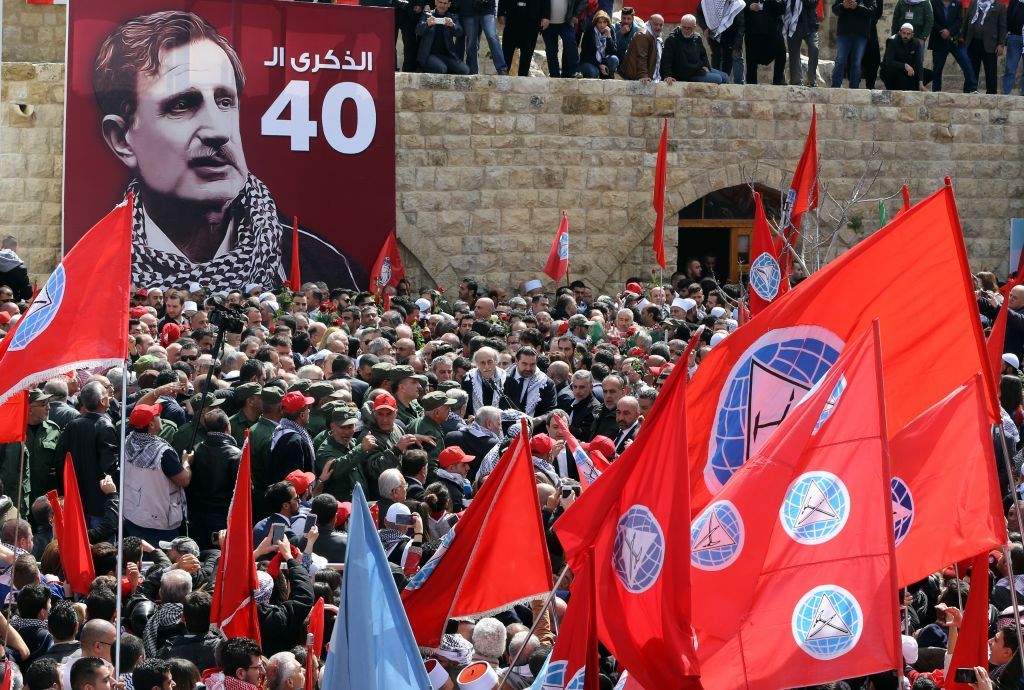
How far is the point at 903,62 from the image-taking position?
835 inches

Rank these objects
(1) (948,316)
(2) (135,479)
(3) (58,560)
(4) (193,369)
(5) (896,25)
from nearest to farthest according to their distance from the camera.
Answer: (1) (948,316), (3) (58,560), (2) (135,479), (4) (193,369), (5) (896,25)

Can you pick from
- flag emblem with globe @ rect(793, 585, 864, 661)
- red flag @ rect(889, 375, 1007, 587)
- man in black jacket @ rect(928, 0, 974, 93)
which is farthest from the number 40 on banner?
flag emblem with globe @ rect(793, 585, 864, 661)

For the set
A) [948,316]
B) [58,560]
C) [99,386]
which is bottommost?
[58,560]

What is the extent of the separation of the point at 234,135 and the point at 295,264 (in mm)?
1646

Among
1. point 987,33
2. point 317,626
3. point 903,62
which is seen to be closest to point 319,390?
point 317,626

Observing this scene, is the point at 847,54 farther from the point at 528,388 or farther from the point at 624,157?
the point at 528,388

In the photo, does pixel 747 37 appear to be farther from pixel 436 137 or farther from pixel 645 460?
pixel 645 460

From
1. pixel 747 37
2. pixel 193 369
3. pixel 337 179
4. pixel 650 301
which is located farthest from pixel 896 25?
pixel 193 369

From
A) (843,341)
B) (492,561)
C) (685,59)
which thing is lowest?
(492,561)

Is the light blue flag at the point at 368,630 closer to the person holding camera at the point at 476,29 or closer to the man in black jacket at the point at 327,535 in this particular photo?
the man in black jacket at the point at 327,535

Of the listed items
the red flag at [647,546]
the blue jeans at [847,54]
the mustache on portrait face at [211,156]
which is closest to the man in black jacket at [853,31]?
the blue jeans at [847,54]

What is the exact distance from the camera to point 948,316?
6.97 m

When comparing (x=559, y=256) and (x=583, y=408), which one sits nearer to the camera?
(x=583, y=408)

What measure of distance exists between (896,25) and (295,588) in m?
15.7
